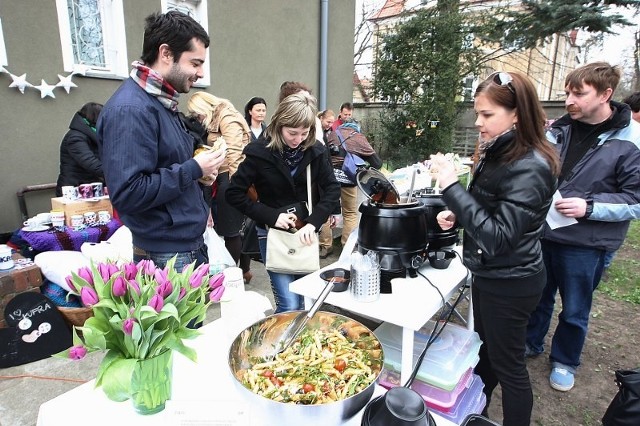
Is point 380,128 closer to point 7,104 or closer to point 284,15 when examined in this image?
point 284,15

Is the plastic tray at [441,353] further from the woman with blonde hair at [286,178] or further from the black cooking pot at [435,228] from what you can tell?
the woman with blonde hair at [286,178]

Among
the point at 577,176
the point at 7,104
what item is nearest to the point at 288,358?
the point at 577,176

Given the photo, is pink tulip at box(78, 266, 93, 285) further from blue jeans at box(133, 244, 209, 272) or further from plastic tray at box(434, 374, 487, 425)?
plastic tray at box(434, 374, 487, 425)

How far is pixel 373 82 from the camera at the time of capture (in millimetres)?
10672

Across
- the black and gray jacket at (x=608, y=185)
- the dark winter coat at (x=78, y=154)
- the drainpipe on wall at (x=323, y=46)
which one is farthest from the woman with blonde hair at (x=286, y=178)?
the drainpipe on wall at (x=323, y=46)

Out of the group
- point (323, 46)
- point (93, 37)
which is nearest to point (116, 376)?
point (93, 37)

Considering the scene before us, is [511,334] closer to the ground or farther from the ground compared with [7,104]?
closer to the ground

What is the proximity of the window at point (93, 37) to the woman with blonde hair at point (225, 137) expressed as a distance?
1526 millimetres

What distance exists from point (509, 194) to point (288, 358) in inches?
35.9

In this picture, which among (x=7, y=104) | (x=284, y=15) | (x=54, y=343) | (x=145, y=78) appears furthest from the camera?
(x=284, y=15)

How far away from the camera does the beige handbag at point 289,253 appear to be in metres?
1.97

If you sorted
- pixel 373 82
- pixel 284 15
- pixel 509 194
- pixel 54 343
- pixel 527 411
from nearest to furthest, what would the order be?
pixel 509 194 → pixel 527 411 → pixel 54 343 → pixel 284 15 → pixel 373 82

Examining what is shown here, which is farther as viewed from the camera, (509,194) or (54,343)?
(54,343)

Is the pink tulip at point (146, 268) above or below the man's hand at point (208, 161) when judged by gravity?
below
